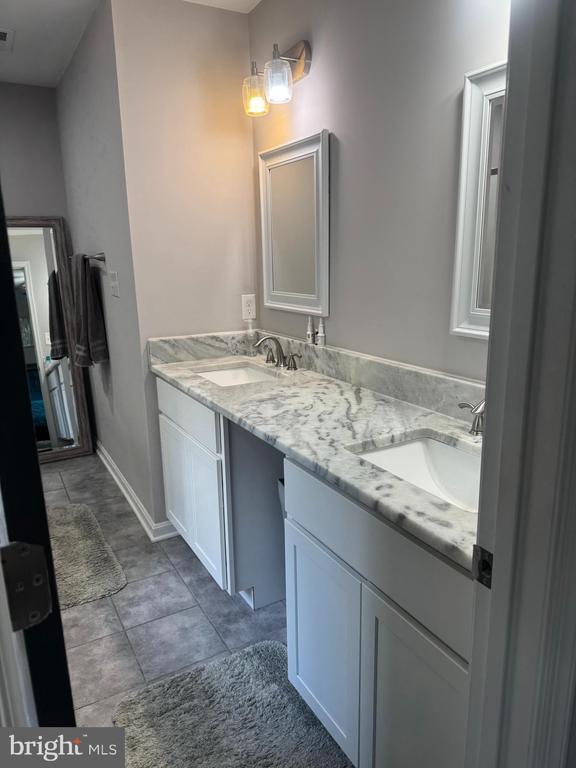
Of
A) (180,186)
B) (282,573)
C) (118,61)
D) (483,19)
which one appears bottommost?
(282,573)

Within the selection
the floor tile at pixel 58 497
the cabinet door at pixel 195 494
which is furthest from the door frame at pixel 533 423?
the floor tile at pixel 58 497

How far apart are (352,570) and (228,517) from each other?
889 mm

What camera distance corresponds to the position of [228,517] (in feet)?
6.75

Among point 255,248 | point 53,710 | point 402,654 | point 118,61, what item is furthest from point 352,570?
point 118,61

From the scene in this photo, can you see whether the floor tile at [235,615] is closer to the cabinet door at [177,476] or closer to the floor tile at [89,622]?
the cabinet door at [177,476]

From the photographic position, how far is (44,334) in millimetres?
3859

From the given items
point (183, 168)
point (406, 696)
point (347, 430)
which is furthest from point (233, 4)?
point (406, 696)

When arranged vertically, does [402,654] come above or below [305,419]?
below

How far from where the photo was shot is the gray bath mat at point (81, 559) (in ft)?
7.67

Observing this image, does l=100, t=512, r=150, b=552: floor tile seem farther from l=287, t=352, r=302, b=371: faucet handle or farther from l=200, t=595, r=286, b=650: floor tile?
l=287, t=352, r=302, b=371: faucet handle

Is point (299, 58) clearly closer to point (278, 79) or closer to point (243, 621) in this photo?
point (278, 79)

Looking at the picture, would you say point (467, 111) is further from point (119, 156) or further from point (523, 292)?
point (119, 156)

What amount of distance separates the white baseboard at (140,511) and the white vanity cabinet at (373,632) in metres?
1.35

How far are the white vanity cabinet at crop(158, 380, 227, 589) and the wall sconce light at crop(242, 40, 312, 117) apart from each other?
1.29 metres
